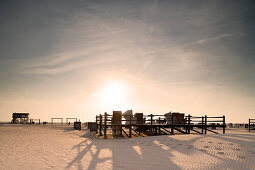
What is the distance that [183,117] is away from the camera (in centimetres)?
2022

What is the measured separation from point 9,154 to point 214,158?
8.45 meters

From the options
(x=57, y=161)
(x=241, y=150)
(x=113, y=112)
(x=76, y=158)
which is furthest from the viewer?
(x=113, y=112)

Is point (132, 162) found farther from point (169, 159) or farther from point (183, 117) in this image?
point (183, 117)

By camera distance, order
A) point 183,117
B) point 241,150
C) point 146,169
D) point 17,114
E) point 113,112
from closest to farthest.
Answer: point 146,169 → point 241,150 → point 113,112 → point 183,117 → point 17,114

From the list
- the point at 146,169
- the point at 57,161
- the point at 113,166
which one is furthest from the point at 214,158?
the point at 57,161

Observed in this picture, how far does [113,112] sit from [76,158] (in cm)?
1009

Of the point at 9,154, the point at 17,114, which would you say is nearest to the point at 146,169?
the point at 9,154

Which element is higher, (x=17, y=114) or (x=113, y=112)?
(x=113, y=112)

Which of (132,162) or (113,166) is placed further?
(132,162)

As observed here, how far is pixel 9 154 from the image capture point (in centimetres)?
781

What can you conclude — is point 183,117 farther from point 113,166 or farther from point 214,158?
point 113,166

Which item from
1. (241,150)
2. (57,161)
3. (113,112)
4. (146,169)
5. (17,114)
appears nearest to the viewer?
A: (146,169)

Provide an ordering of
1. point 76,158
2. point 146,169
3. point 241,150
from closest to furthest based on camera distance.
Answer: point 146,169 → point 76,158 → point 241,150

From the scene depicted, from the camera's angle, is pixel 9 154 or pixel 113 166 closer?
pixel 113 166
